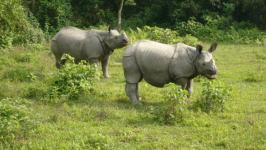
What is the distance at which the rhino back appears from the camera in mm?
11516

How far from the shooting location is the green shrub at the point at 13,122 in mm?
8781

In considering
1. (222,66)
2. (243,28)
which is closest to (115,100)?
(222,66)

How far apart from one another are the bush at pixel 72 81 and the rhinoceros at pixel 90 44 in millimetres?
2646

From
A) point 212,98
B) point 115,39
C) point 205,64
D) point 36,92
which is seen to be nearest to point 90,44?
point 115,39

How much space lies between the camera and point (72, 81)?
1218 cm

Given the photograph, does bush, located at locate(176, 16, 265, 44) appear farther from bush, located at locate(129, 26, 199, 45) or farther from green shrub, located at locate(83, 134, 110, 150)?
green shrub, located at locate(83, 134, 110, 150)

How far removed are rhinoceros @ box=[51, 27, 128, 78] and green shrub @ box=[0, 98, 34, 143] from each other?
18.8 ft

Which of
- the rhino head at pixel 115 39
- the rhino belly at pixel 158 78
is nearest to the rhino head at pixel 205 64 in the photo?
the rhino belly at pixel 158 78

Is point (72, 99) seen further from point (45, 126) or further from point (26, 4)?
point (26, 4)

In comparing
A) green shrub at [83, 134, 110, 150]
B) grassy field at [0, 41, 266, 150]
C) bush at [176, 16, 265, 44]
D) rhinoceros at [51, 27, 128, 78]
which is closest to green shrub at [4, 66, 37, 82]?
grassy field at [0, 41, 266, 150]

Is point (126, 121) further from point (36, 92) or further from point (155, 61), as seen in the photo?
point (36, 92)

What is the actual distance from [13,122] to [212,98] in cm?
391

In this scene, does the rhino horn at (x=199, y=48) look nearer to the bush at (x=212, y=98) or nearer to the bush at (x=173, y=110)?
the bush at (x=212, y=98)

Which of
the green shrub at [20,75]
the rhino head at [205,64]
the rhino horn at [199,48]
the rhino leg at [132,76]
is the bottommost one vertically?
the green shrub at [20,75]
